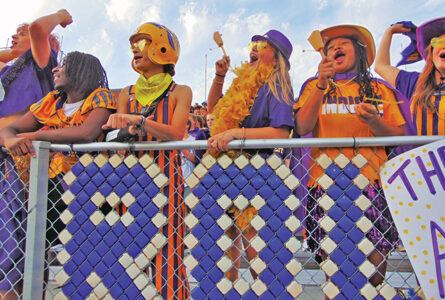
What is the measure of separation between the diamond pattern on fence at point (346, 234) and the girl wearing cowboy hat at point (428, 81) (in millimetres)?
762

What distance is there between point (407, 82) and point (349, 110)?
25.9 inches

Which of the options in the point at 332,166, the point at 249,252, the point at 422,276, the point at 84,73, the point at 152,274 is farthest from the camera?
the point at 84,73

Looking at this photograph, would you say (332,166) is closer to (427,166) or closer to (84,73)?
(427,166)

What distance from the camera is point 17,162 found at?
6.95 feet

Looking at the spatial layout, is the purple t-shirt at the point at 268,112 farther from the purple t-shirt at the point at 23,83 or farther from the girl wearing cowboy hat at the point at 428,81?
the purple t-shirt at the point at 23,83

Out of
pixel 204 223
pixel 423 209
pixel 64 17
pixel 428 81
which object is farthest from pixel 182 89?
pixel 428 81

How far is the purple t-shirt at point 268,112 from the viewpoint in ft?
6.23

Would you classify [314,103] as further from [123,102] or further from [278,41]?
[123,102]

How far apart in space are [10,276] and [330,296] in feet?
6.06

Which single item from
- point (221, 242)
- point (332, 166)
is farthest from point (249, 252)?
point (332, 166)

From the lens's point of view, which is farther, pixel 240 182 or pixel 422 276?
pixel 240 182

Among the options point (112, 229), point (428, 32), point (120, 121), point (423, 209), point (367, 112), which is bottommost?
point (112, 229)

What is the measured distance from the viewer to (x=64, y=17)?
2.50 metres

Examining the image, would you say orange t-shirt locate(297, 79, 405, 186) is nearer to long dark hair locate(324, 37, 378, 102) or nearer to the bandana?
long dark hair locate(324, 37, 378, 102)
